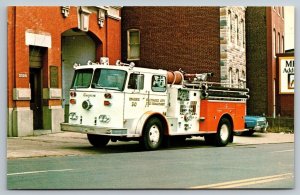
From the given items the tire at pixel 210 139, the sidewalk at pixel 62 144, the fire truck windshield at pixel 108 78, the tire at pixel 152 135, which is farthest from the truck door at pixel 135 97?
the tire at pixel 210 139

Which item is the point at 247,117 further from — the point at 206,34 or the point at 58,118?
the point at 58,118

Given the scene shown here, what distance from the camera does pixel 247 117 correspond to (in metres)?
11.3

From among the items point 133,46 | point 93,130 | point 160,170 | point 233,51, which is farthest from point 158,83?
point 160,170

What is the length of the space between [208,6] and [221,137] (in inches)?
117

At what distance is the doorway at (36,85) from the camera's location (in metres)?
10.0

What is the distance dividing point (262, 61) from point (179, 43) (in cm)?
142

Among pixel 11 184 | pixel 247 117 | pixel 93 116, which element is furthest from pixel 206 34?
pixel 11 184

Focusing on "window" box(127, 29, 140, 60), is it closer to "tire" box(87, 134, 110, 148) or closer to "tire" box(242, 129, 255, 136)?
"tire" box(87, 134, 110, 148)

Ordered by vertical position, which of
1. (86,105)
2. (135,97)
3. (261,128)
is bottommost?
(261,128)

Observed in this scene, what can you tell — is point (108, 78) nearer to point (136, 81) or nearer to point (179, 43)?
point (136, 81)

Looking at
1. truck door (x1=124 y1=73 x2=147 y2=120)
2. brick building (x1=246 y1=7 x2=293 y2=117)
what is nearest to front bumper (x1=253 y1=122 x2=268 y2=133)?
brick building (x1=246 y1=7 x2=293 y2=117)

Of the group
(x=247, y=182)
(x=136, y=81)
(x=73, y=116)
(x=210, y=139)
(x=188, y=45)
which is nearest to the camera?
(x=247, y=182)

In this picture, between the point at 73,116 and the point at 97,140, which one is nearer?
the point at 73,116

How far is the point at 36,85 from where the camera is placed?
33.1 feet
